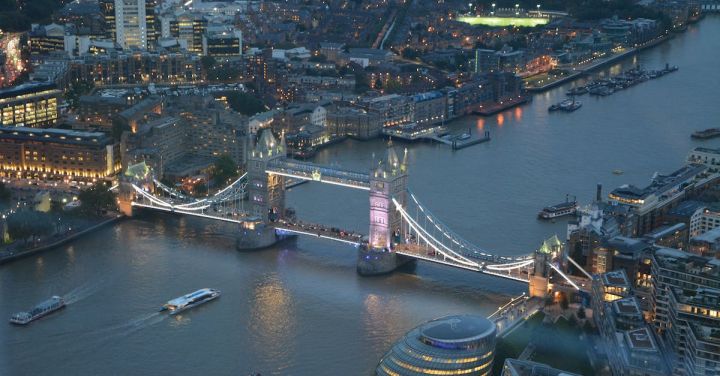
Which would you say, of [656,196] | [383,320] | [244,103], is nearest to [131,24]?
[244,103]

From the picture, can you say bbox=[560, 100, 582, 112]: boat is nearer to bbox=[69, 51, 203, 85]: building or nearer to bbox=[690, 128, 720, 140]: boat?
bbox=[690, 128, 720, 140]: boat

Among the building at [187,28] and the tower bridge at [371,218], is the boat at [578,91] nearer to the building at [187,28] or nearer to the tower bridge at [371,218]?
the building at [187,28]

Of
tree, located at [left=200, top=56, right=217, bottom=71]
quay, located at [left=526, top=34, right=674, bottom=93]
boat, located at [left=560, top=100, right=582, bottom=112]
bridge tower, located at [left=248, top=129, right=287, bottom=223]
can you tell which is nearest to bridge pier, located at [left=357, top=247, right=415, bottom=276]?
bridge tower, located at [left=248, top=129, right=287, bottom=223]

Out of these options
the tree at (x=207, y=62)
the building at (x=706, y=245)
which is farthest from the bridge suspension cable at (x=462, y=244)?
the tree at (x=207, y=62)

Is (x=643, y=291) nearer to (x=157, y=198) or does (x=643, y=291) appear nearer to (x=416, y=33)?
(x=157, y=198)

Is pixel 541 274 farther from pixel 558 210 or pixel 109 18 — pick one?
pixel 109 18

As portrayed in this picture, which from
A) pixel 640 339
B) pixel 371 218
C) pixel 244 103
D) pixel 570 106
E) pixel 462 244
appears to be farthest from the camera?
pixel 570 106
